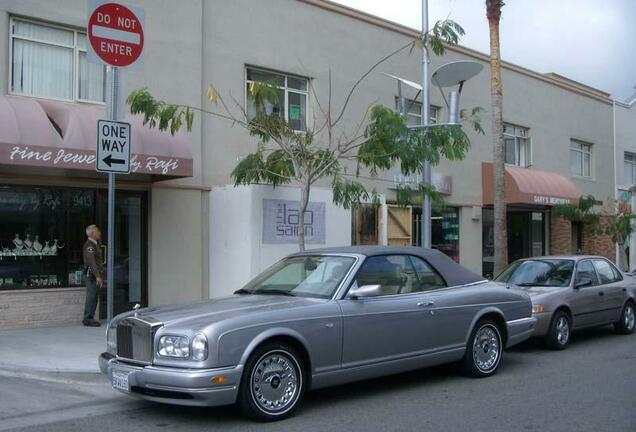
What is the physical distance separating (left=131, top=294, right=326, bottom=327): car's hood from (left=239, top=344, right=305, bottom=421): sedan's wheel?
41cm

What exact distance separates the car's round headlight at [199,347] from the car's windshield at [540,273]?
267 inches

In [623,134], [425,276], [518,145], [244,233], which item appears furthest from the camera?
[623,134]

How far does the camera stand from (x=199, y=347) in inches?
227

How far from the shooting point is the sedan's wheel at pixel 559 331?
10.1 m

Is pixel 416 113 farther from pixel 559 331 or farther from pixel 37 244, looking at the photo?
pixel 37 244

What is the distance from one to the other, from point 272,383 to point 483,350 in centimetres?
313

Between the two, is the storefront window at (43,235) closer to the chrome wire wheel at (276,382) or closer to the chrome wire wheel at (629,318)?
the chrome wire wheel at (276,382)

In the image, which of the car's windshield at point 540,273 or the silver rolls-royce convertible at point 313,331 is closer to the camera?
the silver rolls-royce convertible at point 313,331

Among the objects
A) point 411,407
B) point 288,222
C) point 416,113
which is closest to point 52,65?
point 288,222

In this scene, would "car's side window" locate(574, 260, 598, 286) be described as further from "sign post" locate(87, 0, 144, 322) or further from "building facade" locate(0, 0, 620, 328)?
"sign post" locate(87, 0, 144, 322)

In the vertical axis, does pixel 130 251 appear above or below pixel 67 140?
below

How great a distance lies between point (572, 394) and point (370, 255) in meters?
2.59

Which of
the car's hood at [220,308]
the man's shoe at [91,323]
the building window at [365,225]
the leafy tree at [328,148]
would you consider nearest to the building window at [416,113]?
the building window at [365,225]

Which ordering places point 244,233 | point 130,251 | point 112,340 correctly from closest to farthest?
point 112,340, point 244,233, point 130,251
